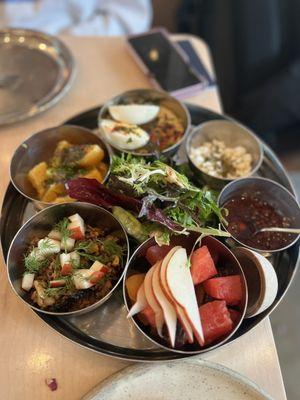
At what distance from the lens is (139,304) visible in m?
0.86

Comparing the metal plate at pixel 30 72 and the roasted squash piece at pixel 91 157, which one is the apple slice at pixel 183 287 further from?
the metal plate at pixel 30 72

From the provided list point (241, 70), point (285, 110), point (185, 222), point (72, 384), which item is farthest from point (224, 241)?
point (241, 70)

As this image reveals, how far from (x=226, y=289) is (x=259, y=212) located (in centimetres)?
29

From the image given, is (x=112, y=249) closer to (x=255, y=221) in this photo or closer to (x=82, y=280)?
(x=82, y=280)

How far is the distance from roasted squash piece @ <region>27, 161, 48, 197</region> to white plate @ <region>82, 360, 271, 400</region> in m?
0.53

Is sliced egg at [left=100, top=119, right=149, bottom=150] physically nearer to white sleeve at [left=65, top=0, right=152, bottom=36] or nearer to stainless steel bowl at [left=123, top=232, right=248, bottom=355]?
stainless steel bowl at [left=123, top=232, right=248, bottom=355]

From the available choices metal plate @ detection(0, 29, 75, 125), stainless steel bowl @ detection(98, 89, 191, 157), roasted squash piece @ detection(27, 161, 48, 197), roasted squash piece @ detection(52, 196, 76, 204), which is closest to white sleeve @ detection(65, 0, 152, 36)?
metal plate @ detection(0, 29, 75, 125)

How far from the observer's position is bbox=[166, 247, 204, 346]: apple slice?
0.82 m

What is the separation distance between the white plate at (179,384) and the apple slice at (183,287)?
0.10m

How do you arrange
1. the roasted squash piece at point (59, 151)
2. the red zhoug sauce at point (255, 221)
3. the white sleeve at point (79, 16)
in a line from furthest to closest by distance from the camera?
the white sleeve at point (79, 16)
the roasted squash piece at point (59, 151)
the red zhoug sauce at point (255, 221)

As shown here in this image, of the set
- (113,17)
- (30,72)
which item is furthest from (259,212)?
(113,17)

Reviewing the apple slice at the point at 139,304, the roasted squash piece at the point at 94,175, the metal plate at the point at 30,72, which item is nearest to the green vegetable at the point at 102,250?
the apple slice at the point at 139,304

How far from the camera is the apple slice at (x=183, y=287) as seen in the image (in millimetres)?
822

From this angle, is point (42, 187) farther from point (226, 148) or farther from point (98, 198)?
point (226, 148)
